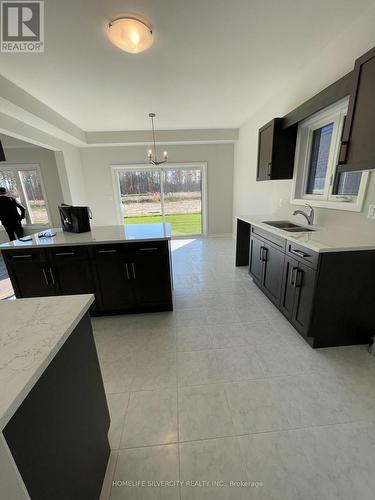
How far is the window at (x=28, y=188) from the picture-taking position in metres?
5.45

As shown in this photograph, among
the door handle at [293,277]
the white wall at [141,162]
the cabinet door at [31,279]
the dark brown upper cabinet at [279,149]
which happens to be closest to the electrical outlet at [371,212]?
the door handle at [293,277]

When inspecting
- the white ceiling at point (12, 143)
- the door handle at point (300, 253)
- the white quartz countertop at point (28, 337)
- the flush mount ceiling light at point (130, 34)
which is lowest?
the door handle at point (300, 253)

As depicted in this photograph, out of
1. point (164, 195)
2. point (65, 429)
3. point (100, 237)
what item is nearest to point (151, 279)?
point (100, 237)

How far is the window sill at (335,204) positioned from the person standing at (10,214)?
5723 millimetres

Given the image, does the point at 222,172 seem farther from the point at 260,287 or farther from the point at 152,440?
the point at 152,440

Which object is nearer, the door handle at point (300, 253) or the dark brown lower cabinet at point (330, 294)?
the dark brown lower cabinet at point (330, 294)

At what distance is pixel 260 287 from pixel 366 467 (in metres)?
1.89

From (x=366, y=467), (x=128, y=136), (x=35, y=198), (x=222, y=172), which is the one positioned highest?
(x=128, y=136)

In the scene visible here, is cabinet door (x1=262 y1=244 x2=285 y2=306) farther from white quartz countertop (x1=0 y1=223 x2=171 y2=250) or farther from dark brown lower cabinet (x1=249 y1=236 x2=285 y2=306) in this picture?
white quartz countertop (x1=0 y1=223 x2=171 y2=250)

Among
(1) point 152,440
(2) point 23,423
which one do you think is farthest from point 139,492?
(2) point 23,423

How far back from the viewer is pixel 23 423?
58cm

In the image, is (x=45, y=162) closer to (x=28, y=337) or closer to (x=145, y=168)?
(x=145, y=168)

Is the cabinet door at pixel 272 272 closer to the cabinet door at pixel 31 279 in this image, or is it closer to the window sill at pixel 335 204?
the window sill at pixel 335 204

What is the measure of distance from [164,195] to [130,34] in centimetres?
385
